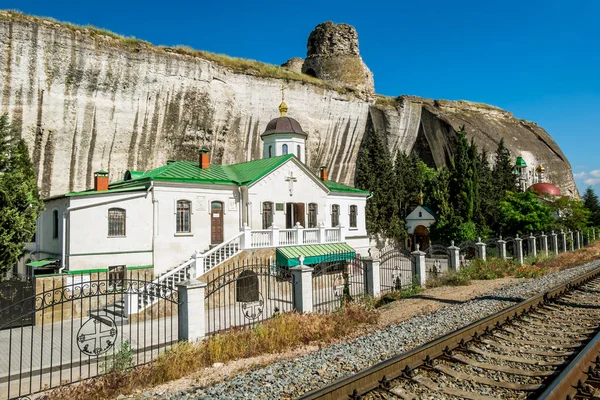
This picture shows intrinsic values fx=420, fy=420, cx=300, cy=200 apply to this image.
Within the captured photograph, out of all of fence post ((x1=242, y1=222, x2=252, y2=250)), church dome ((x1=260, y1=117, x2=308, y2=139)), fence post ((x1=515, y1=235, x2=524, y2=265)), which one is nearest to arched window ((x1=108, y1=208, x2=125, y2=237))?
fence post ((x1=242, y1=222, x2=252, y2=250))

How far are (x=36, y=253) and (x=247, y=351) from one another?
705 inches

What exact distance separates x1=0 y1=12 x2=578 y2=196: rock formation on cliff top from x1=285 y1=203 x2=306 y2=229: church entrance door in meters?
13.4

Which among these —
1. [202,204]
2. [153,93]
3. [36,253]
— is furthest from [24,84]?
[202,204]

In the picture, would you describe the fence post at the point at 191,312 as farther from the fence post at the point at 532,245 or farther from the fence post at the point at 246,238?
the fence post at the point at 532,245

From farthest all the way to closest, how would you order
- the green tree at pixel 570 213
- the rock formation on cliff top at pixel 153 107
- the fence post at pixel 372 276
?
1. the green tree at pixel 570 213
2. the rock formation on cliff top at pixel 153 107
3. the fence post at pixel 372 276

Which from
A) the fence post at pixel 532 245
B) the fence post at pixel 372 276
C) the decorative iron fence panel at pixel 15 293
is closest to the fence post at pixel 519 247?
the fence post at pixel 532 245

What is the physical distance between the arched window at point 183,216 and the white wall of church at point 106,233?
1.40 m

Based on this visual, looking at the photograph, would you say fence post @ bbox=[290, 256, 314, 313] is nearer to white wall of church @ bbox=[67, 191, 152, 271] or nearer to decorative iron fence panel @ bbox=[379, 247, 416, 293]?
decorative iron fence panel @ bbox=[379, 247, 416, 293]

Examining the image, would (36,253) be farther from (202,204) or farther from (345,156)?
(345,156)

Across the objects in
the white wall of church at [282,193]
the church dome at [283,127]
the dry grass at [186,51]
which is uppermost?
the dry grass at [186,51]

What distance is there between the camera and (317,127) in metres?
41.5

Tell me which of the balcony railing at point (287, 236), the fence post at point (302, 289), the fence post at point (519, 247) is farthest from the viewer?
the fence post at point (519, 247)

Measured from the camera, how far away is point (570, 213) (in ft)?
108

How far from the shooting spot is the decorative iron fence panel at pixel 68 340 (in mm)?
7777
